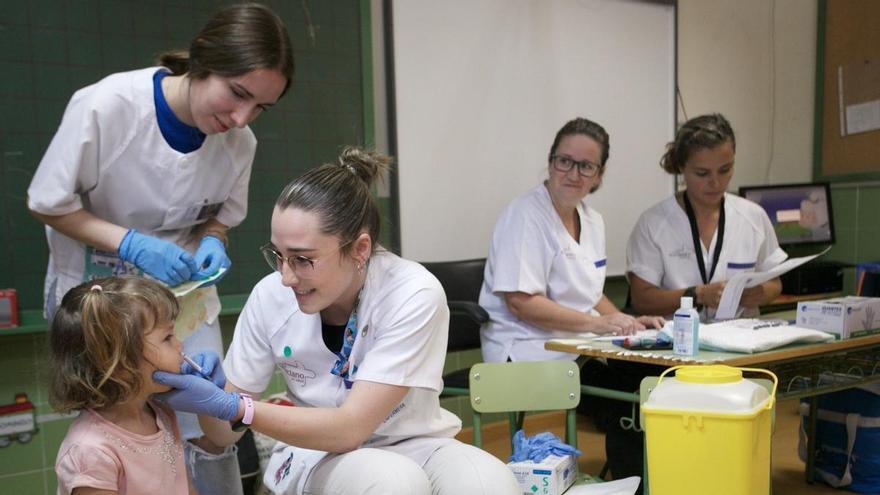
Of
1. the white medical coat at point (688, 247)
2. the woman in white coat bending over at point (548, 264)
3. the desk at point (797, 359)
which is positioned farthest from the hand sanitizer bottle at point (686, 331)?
the white medical coat at point (688, 247)

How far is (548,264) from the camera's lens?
2.58m

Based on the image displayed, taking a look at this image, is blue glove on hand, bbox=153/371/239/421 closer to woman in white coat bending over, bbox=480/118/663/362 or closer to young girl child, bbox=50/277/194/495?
young girl child, bbox=50/277/194/495

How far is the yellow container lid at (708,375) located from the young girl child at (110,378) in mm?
981

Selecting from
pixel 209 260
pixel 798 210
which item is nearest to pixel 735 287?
pixel 209 260

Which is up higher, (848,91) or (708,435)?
(848,91)

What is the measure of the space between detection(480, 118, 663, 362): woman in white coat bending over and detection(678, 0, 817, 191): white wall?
5.71 feet

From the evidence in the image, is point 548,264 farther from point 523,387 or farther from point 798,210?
point 798,210

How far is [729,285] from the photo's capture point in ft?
8.14

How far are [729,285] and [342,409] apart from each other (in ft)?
5.24

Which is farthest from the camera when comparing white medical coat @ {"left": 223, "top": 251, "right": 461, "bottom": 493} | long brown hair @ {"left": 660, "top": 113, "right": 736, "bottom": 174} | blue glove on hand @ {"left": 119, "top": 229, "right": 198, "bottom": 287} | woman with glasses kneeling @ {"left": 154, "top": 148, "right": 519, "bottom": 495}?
long brown hair @ {"left": 660, "top": 113, "right": 736, "bottom": 174}

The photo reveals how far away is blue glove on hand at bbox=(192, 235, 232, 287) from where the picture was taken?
1.69 meters

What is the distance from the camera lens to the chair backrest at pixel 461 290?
2.93 meters

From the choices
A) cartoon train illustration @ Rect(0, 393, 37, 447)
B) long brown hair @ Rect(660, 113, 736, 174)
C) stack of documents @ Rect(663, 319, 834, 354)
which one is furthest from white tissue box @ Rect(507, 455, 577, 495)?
cartoon train illustration @ Rect(0, 393, 37, 447)

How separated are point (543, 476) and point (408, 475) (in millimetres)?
480
